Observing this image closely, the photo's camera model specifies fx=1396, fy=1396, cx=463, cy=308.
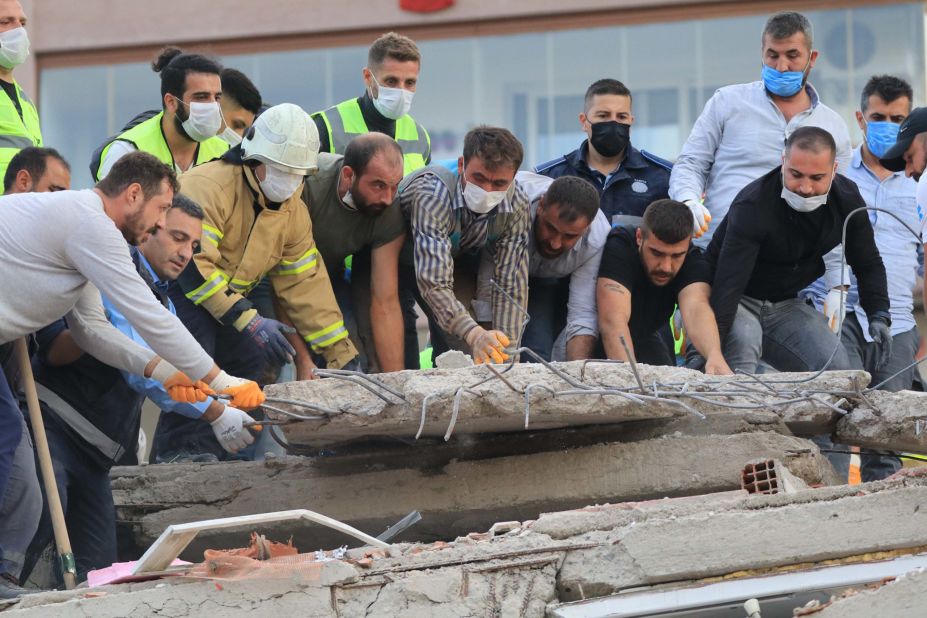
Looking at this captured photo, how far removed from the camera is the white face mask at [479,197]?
6.41 m

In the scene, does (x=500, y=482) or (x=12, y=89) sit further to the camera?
(x=12, y=89)

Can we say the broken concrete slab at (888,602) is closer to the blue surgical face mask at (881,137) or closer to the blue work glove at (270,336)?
the blue work glove at (270,336)

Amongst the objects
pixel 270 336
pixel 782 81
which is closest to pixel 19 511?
pixel 270 336

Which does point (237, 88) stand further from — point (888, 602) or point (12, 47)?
point (888, 602)

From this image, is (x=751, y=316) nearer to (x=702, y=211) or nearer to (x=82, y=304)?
(x=702, y=211)

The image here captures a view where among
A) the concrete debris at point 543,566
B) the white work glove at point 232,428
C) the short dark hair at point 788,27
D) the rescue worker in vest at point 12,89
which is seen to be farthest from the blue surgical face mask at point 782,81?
the rescue worker in vest at point 12,89

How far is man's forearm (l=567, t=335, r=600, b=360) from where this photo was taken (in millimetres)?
6695

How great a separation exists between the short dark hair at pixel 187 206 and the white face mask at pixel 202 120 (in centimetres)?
122

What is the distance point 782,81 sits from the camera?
742cm

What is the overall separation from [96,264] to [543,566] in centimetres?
195

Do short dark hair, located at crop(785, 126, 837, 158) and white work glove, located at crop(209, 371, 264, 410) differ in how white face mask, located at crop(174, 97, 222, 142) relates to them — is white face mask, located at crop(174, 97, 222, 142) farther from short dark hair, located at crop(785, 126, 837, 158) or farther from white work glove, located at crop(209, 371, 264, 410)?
short dark hair, located at crop(785, 126, 837, 158)

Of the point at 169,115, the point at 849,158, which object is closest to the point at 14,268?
the point at 169,115

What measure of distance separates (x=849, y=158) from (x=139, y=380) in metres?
3.93

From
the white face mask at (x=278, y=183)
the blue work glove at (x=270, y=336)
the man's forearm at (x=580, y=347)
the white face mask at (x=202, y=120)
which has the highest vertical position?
the white face mask at (x=202, y=120)
